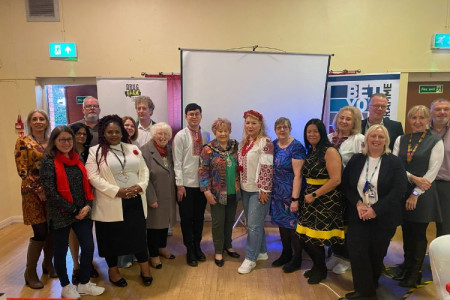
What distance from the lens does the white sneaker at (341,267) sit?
2.69 m

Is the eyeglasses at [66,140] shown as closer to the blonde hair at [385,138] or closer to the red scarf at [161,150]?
the red scarf at [161,150]

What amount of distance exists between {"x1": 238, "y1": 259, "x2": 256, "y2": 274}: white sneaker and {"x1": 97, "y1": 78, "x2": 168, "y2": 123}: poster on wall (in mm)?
2184

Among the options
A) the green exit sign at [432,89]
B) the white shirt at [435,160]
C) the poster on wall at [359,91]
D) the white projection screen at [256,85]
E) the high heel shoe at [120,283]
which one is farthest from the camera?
the green exit sign at [432,89]

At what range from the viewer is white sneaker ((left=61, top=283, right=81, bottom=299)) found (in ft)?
7.43

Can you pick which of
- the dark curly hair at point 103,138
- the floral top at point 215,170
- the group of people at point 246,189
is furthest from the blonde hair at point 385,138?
the dark curly hair at point 103,138

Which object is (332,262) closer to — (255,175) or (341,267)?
(341,267)

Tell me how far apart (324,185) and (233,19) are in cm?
262

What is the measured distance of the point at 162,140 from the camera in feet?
8.59

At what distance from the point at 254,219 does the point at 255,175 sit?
40 cm

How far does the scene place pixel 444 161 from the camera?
8.07 feet

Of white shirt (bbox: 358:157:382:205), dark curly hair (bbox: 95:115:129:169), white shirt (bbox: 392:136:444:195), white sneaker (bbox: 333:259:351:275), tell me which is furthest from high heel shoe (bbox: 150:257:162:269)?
white shirt (bbox: 392:136:444:195)

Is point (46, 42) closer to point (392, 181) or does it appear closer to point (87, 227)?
point (87, 227)

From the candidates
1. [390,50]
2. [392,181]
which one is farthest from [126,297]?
[390,50]

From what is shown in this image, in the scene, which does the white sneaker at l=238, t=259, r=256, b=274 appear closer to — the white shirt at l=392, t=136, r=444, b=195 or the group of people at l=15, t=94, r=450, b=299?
the group of people at l=15, t=94, r=450, b=299
